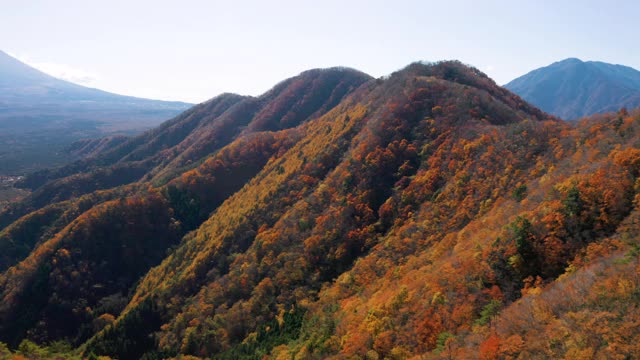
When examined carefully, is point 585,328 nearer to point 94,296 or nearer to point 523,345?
point 523,345

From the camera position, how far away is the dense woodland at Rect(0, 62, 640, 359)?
36125mm

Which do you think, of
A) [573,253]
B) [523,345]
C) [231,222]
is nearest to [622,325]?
[523,345]

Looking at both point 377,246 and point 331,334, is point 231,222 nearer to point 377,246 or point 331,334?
point 377,246

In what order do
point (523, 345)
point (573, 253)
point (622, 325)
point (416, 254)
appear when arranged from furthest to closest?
point (416, 254) → point (573, 253) → point (523, 345) → point (622, 325)

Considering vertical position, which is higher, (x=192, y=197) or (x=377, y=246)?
(x=377, y=246)

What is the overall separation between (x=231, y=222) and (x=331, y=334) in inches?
2887

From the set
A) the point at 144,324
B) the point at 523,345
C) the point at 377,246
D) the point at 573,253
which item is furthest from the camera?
the point at 144,324

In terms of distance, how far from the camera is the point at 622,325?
24.4 meters

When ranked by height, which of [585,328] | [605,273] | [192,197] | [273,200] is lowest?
[192,197]

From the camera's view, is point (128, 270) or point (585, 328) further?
point (128, 270)

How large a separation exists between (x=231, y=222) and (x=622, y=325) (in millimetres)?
106410

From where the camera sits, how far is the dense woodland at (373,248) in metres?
36.1

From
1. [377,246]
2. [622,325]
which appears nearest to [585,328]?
[622,325]

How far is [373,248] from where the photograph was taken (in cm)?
7712
